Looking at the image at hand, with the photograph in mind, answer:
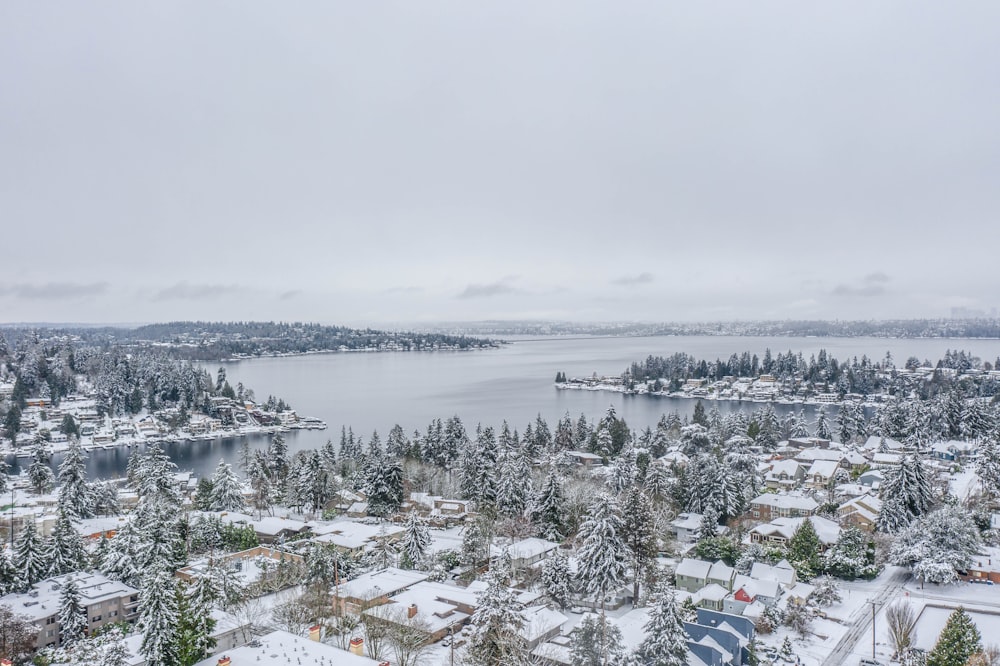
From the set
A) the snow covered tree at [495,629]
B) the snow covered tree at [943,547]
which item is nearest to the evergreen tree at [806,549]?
the snow covered tree at [943,547]

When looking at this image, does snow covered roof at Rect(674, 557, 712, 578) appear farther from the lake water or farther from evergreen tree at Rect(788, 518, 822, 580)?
the lake water

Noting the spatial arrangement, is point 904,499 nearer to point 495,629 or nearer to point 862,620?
point 862,620

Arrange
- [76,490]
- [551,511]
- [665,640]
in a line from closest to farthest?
[665,640] < [551,511] < [76,490]

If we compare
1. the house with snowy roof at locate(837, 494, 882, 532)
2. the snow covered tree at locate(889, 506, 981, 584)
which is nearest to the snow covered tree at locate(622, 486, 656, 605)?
the snow covered tree at locate(889, 506, 981, 584)

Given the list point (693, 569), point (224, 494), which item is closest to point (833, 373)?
point (693, 569)

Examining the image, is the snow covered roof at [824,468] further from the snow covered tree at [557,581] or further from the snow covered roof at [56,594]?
the snow covered roof at [56,594]

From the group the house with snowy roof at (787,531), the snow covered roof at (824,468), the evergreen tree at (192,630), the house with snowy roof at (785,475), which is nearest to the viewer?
the evergreen tree at (192,630)

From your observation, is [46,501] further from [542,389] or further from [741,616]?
[542,389]
